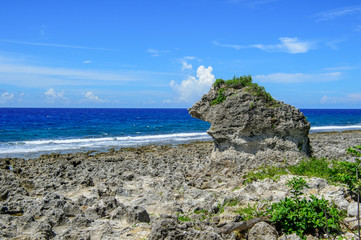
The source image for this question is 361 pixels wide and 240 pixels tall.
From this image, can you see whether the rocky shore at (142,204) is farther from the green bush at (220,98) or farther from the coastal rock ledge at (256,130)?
the green bush at (220,98)

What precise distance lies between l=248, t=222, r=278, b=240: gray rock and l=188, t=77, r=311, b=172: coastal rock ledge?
5757mm

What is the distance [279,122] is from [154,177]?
563 centimetres

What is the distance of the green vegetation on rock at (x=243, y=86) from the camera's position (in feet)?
42.0

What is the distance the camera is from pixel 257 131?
40.6ft

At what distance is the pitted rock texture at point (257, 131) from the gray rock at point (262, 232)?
5.82 metres

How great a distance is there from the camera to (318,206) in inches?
254

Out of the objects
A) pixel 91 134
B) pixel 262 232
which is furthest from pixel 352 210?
pixel 91 134

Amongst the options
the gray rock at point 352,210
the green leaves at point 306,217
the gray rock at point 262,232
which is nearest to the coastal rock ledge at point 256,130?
the gray rock at point 352,210

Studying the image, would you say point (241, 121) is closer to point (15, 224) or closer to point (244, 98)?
point (244, 98)

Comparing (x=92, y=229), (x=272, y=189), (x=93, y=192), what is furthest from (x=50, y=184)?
(x=272, y=189)

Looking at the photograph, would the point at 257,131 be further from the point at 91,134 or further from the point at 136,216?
the point at 91,134

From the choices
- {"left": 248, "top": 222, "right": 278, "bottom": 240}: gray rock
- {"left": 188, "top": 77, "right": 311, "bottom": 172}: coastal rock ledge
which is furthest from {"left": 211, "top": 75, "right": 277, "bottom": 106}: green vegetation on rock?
{"left": 248, "top": 222, "right": 278, "bottom": 240}: gray rock

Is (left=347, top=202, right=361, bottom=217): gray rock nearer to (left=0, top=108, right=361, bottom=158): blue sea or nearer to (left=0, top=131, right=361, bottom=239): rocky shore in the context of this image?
(left=0, top=131, right=361, bottom=239): rocky shore

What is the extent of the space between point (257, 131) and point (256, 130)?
0.25ft
